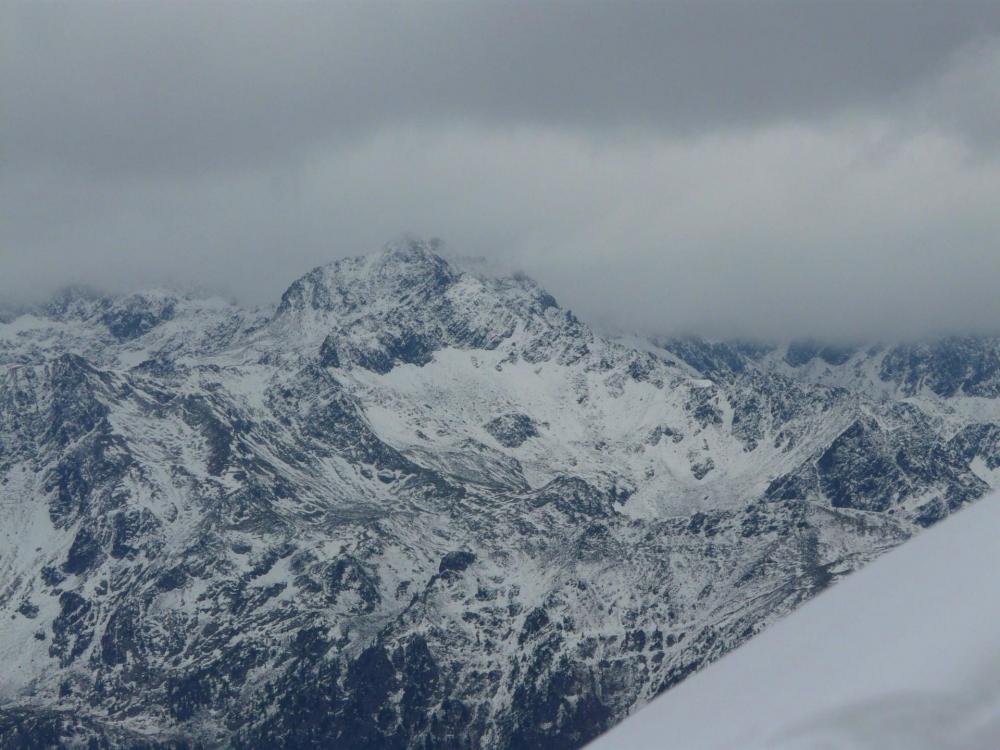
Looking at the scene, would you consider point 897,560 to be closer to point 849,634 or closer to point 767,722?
point 849,634

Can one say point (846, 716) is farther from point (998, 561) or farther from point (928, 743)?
point (998, 561)

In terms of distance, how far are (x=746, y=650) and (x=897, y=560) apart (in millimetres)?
948

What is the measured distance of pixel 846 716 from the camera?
7.19 m

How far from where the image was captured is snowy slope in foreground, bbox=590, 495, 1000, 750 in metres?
7.13

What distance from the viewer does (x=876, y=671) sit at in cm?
727

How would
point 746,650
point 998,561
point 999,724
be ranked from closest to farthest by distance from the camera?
point 999,724 < point 998,561 < point 746,650

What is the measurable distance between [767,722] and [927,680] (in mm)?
806

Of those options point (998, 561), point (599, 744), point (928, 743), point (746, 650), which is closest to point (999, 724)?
point (928, 743)

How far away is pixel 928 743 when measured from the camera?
7070 mm

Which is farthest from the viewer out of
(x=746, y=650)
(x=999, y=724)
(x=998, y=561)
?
(x=746, y=650)

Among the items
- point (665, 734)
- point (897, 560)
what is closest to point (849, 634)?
point (897, 560)

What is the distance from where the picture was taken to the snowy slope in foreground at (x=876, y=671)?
23.4 ft

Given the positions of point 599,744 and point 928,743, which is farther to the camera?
point 599,744

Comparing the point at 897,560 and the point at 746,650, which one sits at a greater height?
the point at 897,560
